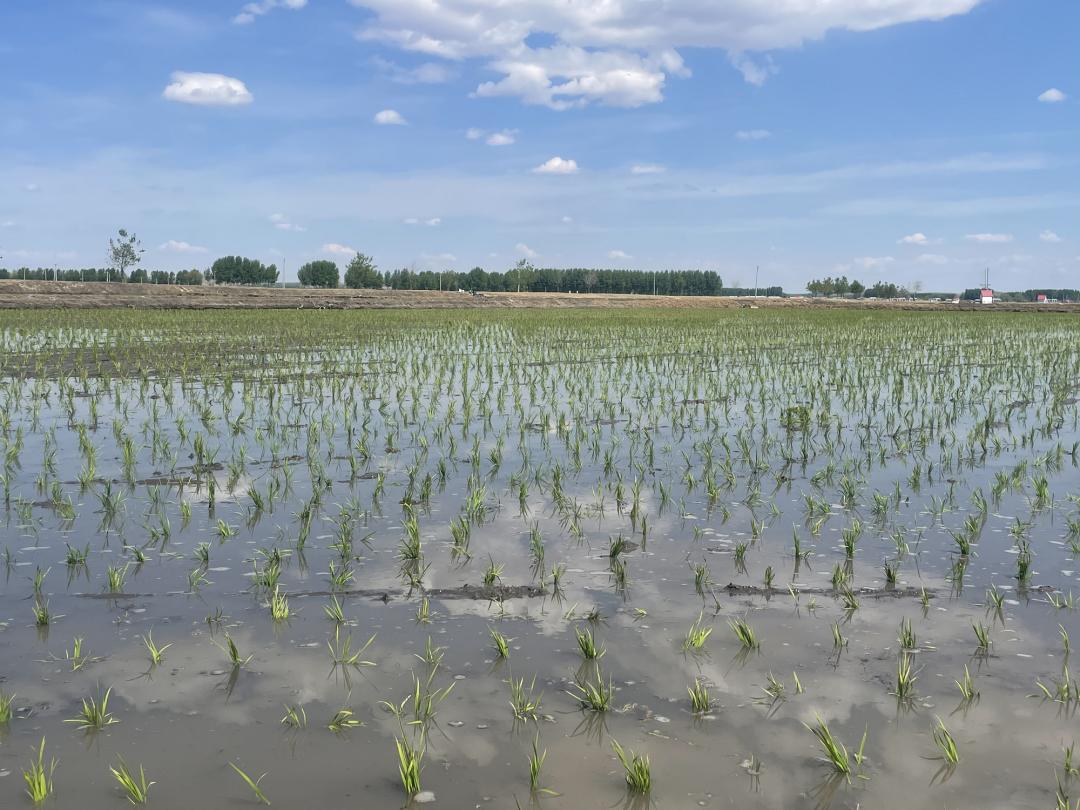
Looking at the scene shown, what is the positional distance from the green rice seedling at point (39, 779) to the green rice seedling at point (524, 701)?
157 cm

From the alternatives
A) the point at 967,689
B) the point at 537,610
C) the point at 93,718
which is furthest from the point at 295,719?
the point at 967,689

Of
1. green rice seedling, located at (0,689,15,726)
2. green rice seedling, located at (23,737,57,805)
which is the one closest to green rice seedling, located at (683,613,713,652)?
green rice seedling, located at (23,737,57,805)

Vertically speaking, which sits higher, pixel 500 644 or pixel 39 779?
pixel 500 644

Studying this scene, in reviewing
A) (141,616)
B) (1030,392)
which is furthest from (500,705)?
(1030,392)

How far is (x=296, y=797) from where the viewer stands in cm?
282

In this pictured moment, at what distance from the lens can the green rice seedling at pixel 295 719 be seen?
324 cm

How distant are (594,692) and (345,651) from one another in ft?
3.72

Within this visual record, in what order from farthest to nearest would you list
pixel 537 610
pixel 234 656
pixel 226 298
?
pixel 226 298
pixel 537 610
pixel 234 656

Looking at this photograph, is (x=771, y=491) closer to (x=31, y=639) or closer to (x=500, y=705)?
(x=500, y=705)

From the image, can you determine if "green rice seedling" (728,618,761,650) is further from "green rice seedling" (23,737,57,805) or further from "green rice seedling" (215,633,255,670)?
"green rice seedling" (23,737,57,805)

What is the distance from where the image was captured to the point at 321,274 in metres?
116

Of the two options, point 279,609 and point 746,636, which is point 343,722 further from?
point 746,636

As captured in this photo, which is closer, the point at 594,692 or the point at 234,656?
the point at 594,692

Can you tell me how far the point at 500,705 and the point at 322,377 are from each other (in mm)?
11328
